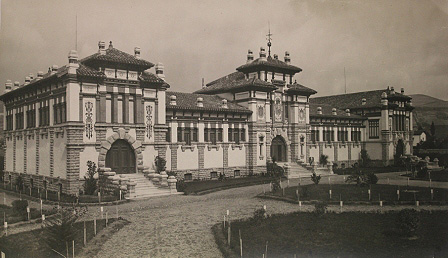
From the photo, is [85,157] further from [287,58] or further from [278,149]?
[287,58]

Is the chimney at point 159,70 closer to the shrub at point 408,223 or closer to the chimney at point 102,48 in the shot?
the chimney at point 102,48

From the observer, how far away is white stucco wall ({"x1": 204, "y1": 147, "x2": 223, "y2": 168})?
34938 millimetres

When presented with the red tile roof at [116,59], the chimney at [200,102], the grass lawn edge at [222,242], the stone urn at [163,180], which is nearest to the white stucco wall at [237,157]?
the chimney at [200,102]

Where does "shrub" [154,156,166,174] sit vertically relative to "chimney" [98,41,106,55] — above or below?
below

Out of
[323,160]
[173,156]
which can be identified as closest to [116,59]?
[173,156]

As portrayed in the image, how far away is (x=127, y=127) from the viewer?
28.2 metres

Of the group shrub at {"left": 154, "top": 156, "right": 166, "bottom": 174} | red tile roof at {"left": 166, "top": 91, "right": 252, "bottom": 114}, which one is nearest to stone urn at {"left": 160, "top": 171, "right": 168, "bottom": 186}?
shrub at {"left": 154, "top": 156, "right": 166, "bottom": 174}

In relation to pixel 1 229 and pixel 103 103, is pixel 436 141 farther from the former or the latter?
pixel 1 229

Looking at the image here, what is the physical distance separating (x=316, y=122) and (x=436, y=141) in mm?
16311

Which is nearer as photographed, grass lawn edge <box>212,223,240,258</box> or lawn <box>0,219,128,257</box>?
grass lawn edge <box>212,223,240,258</box>

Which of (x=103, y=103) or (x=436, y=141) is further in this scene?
(x=436, y=141)

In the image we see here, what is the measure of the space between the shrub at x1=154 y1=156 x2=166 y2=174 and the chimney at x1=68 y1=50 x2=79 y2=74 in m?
8.49

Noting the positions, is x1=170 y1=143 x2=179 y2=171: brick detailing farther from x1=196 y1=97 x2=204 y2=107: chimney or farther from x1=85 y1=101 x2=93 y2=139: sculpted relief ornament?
x1=85 y1=101 x2=93 y2=139: sculpted relief ornament

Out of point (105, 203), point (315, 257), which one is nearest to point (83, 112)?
point (105, 203)
